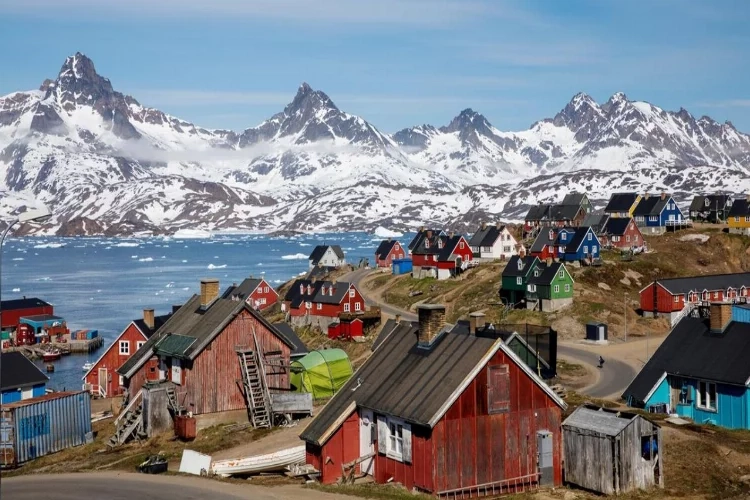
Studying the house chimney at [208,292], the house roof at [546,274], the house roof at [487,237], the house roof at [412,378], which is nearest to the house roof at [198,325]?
the house chimney at [208,292]

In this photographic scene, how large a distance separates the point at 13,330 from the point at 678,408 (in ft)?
265

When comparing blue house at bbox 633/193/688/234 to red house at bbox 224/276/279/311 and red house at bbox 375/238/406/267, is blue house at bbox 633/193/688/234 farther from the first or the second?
red house at bbox 224/276/279/311

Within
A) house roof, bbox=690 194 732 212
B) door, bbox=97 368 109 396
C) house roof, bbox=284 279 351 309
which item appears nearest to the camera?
door, bbox=97 368 109 396

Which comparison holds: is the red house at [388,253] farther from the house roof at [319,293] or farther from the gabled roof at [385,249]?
the house roof at [319,293]

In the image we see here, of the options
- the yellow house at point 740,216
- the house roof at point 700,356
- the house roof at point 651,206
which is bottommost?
the house roof at point 700,356

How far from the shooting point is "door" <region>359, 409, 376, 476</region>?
99.9ft

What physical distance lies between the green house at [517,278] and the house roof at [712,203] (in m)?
59.4

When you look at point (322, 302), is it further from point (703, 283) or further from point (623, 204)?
point (623, 204)

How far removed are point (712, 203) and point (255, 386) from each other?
108453 mm

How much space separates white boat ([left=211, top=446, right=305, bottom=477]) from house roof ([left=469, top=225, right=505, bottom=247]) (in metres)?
86.2

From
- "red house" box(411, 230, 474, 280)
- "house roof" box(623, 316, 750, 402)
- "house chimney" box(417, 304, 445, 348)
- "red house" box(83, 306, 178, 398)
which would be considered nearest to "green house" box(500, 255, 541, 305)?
"red house" box(411, 230, 474, 280)

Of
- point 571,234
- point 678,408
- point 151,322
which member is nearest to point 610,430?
point 678,408

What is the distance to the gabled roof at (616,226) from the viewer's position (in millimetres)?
107188

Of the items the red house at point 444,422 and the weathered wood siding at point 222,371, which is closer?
the red house at point 444,422
